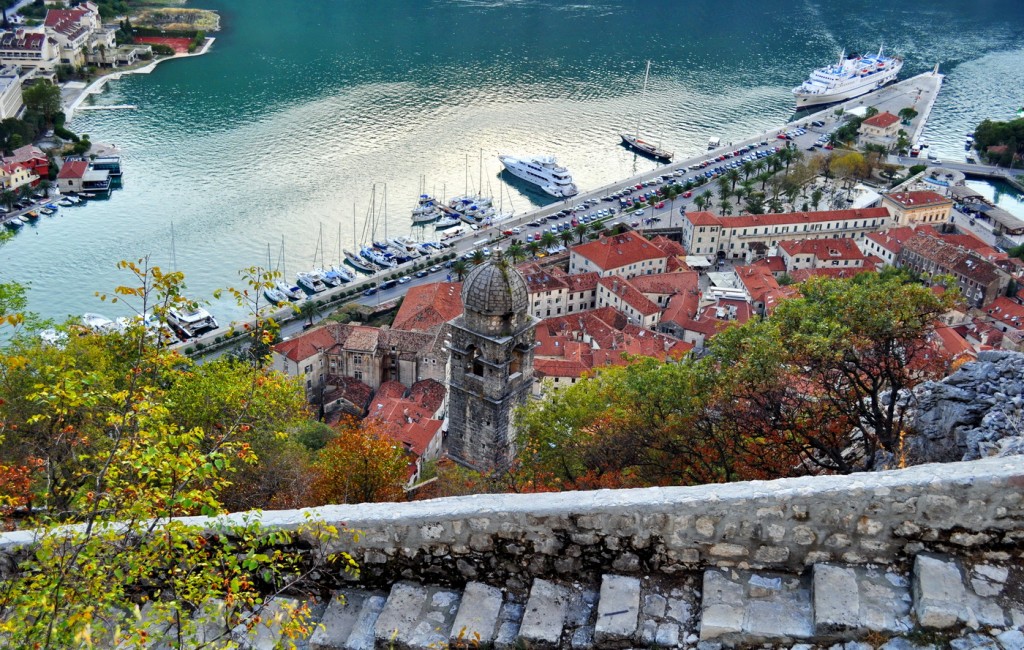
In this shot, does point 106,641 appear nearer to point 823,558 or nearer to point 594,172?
point 823,558

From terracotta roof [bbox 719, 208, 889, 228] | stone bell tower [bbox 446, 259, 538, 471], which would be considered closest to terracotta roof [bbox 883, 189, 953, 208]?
terracotta roof [bbox 719, 208, 889, 228]

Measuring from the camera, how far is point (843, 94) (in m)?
95.5

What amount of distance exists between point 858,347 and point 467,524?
9.33 metres

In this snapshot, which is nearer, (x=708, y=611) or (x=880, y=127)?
(x=708, y=611)

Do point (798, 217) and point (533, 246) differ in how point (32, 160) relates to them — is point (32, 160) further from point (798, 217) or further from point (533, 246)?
point (798, 217)

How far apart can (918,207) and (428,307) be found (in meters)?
35.9

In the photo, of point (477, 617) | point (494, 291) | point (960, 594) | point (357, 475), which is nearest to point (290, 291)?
point (494, 291)

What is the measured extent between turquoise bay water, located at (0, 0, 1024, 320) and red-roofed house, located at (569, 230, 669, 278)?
12.6 m

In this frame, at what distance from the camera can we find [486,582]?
312 inches

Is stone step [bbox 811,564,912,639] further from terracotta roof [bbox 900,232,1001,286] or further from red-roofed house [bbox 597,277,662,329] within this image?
terracotta roof [bbox 900,232,1001,286]

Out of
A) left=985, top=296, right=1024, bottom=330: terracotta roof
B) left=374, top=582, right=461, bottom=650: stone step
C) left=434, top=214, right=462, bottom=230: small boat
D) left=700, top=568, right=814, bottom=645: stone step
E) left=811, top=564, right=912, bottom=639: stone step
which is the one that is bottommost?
left=434, top=214, right=462, bottom=230: small boat

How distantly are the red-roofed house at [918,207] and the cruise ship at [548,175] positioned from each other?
22.7 meters

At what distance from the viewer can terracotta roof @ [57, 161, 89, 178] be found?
68.8 m

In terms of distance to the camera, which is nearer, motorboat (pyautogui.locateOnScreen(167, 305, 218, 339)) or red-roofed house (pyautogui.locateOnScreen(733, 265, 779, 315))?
motorboat (pyautogui.locateOnScreen(167, 305, 218, 339))
